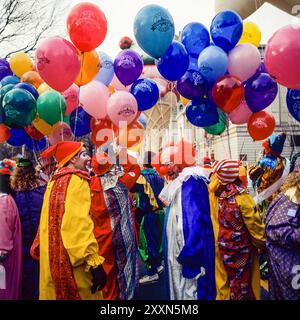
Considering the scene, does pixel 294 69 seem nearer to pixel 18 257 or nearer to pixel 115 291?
pixel 115 291

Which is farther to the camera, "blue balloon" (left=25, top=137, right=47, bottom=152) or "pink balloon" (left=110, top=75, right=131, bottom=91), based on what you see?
"blue balloon" (left=25, top=137, right=47, bottom=152)

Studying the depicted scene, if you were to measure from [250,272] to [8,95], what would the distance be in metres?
3.24

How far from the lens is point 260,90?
13.6 ft

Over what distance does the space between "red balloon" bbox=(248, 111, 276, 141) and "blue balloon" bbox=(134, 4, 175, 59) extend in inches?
60.7

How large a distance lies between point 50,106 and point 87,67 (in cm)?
68

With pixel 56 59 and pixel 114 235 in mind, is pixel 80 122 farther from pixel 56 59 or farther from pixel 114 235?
pixel 114 235

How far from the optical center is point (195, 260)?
295cm

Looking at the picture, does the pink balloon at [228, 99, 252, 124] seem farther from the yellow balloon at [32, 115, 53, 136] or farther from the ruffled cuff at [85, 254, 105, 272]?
the ruffled cuff at [85, 254, 105, 272]

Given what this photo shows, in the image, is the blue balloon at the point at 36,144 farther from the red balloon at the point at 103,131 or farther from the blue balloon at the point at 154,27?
the blue balloon at the point at 154,27

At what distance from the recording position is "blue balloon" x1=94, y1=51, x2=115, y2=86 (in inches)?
178

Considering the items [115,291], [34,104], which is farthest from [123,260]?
[34,104]

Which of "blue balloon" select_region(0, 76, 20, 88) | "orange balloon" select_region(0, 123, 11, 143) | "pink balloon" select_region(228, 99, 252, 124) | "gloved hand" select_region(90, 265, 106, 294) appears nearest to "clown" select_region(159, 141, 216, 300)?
"gloved hand" select_region(90, 265, 106, 294)

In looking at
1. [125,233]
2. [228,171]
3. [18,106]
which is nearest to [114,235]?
[125,233]
